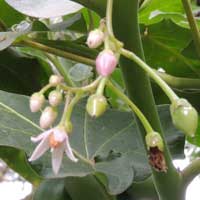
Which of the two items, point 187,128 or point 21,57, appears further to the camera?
point 21,57

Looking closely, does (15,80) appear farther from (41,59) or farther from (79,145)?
(79,145)

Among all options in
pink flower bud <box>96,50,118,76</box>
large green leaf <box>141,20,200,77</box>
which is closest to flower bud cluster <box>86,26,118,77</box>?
pink flower bud <box>96,50,118,76</box>

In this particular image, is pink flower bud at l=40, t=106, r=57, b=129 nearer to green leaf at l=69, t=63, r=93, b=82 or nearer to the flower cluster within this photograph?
the flower cluster

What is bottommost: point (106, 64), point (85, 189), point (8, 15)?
→ point (85, 189)

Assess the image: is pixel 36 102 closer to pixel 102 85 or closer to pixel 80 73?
pixel 102 85

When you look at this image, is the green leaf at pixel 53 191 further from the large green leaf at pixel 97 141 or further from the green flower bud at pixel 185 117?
the green flower bud at pixel 185 117

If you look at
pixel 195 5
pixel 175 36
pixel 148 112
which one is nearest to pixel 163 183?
pixel 148 112

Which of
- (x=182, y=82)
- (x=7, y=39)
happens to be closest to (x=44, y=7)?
(x=7, y=39)

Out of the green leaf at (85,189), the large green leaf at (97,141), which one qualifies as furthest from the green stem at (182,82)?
the green leaf at (85,189)
